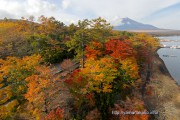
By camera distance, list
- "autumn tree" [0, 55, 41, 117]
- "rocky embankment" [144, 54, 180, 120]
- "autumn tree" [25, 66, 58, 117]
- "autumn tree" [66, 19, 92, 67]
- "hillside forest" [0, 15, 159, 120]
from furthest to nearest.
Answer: "autumn tree" [66, 19, 92, 67] → "rocky embankment" [144, 54, 180, 120] → "autumn tree" [0, 55, 41, 117] → "hillside forest" [0, 15, 159, 120] → "autumn tree" [25, 66, 58, 117]

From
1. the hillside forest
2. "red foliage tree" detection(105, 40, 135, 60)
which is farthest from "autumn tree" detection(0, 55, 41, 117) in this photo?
"red foliage tree" detection(105, 40, 135, 60)

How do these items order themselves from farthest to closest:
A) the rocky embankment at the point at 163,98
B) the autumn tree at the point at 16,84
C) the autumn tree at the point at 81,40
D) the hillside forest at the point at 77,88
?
the autumn tree at the point at 81,40, the rocky embankment at the point at 163,98, the autumn tree at the point at 16,84, the hillside forest at the point at 77,88

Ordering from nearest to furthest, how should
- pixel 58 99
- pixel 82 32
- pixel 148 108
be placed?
pixel 58 99 → pixel 148 108 → pixel 82 32

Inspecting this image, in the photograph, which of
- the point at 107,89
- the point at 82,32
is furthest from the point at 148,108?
the point at 82,32

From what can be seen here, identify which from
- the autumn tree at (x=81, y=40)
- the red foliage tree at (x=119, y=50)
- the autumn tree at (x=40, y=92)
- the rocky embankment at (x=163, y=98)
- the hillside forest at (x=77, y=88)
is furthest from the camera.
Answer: the autumn tree at (x=81, y=40)

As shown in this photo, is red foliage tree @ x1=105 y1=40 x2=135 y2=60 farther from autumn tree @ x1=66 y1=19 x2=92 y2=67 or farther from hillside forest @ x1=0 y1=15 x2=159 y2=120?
autumn tree @ x1=66 y1=19 x2=92 y2=67

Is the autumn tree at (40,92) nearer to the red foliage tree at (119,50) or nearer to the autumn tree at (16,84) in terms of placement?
the autumn tree at (16,84)

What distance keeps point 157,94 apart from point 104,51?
1589 centimetres

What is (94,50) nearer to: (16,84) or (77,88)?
(77,88)

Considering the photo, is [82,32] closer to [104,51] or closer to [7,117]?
[104,51]

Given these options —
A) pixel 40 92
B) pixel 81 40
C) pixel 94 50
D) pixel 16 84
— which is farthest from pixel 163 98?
pixel 16 84

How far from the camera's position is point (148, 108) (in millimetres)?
44781

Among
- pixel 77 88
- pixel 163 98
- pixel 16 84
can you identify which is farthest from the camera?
pixel 163 98

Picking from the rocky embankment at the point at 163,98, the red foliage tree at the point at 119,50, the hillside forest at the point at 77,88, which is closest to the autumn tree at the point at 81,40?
the hillside forest at the point at 77,88
